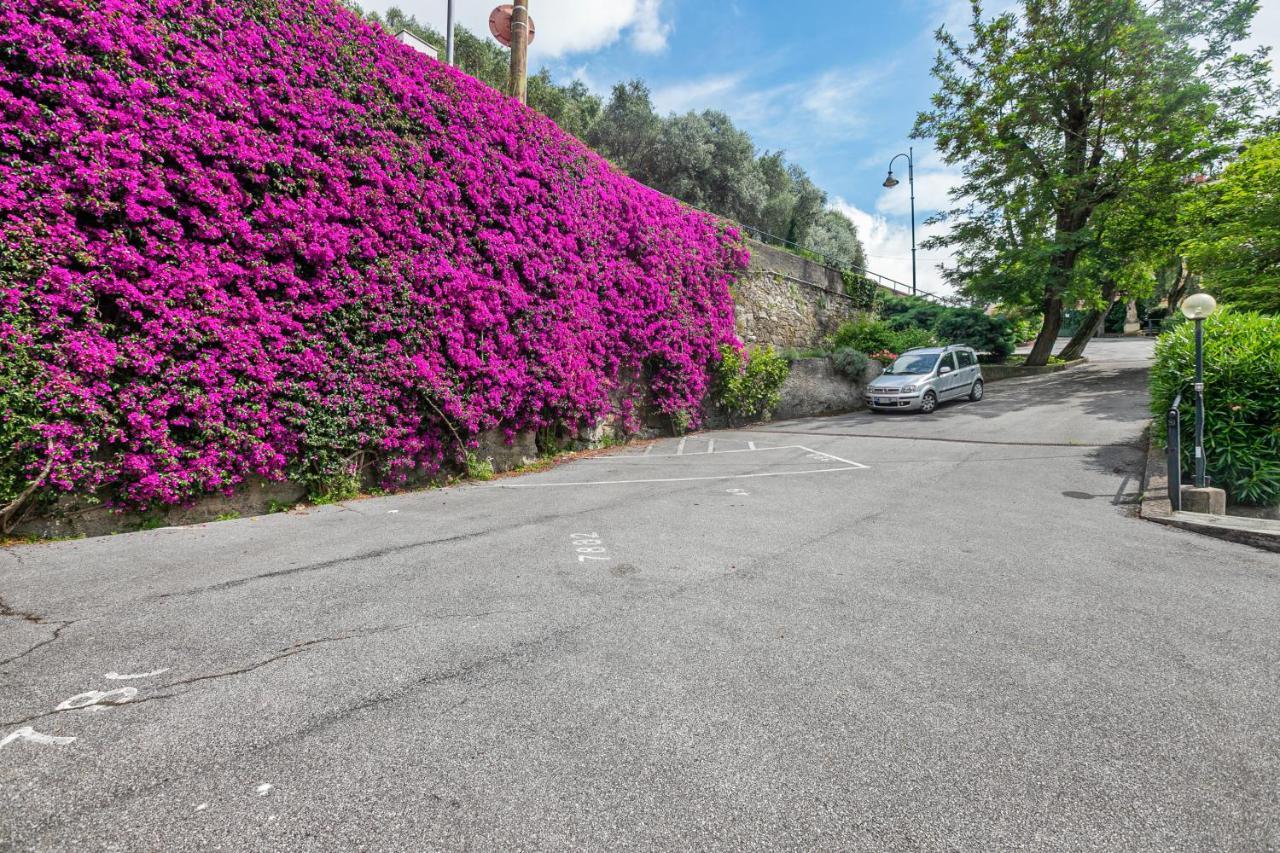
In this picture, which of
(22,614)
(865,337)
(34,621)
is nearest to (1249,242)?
(865,337)

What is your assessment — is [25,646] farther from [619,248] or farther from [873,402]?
[873,402]

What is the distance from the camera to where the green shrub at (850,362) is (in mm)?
17250

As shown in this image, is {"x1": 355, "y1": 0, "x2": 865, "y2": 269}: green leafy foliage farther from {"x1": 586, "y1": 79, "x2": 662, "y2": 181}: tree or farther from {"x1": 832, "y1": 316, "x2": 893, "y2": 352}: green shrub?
{"x1": 832, "y1": 316, "x2": 893, "y2": 352}: green shrub

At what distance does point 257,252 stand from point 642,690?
643 centimetres

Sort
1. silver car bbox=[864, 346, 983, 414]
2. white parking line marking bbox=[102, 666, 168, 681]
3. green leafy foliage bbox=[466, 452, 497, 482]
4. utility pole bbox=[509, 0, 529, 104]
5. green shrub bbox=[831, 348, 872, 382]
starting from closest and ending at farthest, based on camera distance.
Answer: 1. white parking line marking bbox=[102, 666, 168, 681]
2. green leafy foliage bbox=[466, 452, 497, 482]
3. utility pole bbox=[509, 0, 529, 104]
4. silver car bbox=[864, 346, 983, 414]
5. green shrub bbox=[831, 348, 872, 382]

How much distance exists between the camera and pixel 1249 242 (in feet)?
41.3

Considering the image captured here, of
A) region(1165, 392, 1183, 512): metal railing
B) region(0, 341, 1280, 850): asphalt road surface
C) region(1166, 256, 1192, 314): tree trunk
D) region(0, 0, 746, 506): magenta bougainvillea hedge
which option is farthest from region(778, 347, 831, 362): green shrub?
region(1166, 256, 1192, 314): tree trunk

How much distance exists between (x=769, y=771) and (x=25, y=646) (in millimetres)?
3981

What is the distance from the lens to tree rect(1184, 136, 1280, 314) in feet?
38.1

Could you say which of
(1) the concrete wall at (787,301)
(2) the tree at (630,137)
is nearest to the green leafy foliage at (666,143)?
(2) the tree at (630,137)

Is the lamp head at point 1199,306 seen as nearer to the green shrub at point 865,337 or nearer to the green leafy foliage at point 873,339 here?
the green leafy foliage at point 873,339

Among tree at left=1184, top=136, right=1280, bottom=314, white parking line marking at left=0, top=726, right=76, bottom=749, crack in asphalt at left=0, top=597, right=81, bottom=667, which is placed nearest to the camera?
white parking line marking at left=0, top=726, right=76, bottom=749

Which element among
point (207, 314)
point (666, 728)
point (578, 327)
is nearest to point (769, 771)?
point (666, 728)

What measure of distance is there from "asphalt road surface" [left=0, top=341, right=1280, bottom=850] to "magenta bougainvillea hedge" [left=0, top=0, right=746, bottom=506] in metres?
1.38
